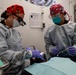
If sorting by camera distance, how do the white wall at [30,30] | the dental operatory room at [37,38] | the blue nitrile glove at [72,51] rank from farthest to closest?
the white wall at [30,30]
the blue nitrile glove at [72,51]
the dental operatory room at [37,38]

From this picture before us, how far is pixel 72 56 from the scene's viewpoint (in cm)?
156

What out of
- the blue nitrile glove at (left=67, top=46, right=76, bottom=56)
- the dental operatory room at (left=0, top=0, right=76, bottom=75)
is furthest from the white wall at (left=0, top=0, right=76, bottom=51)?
the blue nitrile glove at (left=67, top=46, right=76, bottom=56)

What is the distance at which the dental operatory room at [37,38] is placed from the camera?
114 cm

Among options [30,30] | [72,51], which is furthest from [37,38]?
[72,51]

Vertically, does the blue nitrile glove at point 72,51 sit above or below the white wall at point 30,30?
below

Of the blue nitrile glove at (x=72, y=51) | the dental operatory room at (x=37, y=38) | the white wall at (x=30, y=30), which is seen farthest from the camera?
the white wall at (x=30, y=30)

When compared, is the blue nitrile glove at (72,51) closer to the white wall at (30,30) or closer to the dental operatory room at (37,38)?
the dental operatory room at (37,38)

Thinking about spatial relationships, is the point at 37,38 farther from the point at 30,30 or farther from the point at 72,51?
the point at 72,51

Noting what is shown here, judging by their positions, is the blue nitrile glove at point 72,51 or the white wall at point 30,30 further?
the white wall at point 30,30

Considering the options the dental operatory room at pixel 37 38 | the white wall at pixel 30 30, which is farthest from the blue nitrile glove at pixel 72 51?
the white wall at pixel 30 30

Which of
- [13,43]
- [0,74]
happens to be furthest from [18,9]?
[0,74]

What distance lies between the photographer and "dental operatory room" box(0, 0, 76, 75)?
1138mm

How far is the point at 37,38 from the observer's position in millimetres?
2211

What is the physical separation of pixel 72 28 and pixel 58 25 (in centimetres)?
20
